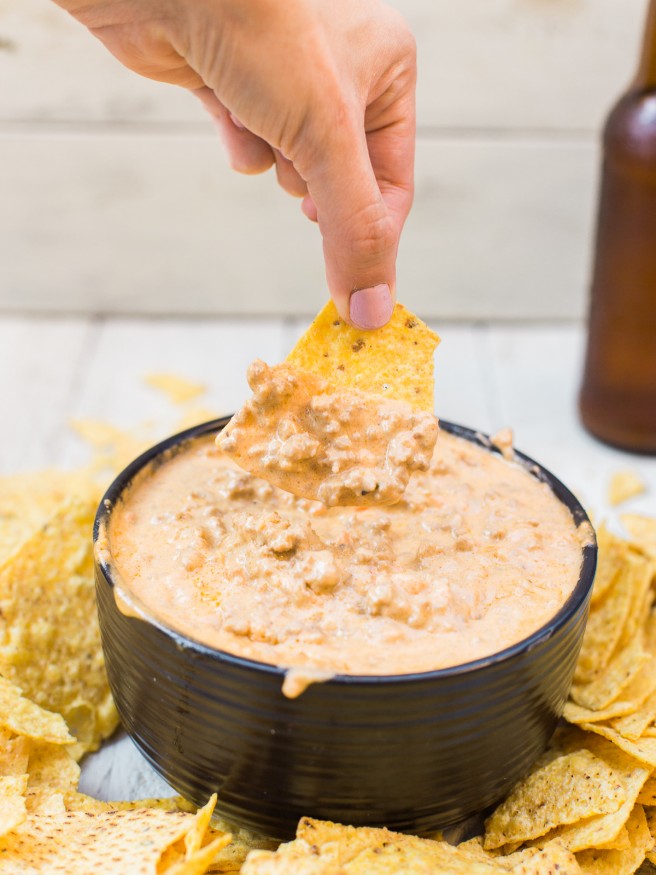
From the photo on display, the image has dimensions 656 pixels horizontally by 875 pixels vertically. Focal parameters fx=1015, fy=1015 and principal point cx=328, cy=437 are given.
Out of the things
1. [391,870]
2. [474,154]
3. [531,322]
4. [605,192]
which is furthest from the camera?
[531,322]

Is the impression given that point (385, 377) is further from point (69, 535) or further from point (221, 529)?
point (69, 535)

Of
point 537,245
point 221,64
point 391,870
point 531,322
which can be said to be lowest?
point 531,322

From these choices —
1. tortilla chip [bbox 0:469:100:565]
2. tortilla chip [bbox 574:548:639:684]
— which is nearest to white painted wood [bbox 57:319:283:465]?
tortilla chip [bbox 0:469:100:565]

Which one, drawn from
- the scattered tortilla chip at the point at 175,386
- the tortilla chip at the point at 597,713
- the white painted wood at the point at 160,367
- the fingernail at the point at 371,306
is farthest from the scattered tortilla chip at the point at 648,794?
the scattered tortilla chip at the point at 175,386

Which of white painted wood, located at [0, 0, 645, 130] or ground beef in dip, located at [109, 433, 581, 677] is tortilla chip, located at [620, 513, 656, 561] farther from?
white painted wood, located at [0, 0, 645, 130]

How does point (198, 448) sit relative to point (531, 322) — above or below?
above

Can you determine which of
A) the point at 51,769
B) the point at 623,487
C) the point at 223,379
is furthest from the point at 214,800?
the point at 223,379

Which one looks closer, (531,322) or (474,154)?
(474,154)

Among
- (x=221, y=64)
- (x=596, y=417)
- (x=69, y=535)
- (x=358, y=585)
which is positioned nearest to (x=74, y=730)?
(x=69, y=535)
